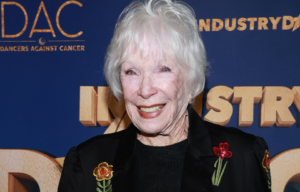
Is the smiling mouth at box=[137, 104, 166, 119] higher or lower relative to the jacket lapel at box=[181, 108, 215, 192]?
higher

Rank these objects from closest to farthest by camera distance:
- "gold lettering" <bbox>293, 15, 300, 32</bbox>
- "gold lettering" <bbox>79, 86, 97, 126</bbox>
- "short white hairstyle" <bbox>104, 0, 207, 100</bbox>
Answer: "short white hairstyle" <bbox>104, 0, 207, 100</bbox>
"gold lettering" <bbox>293, 15, 300, 32</bbox>
"gold lettering" <bbox>79, 86, 97, 126</bbox>

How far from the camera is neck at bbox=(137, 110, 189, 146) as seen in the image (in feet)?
3.65

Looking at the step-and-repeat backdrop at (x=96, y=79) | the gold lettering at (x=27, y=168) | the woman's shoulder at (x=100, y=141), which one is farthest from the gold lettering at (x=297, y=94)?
the gold lettering at (x=27, y=168)

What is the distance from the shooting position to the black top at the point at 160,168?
40.3 inches

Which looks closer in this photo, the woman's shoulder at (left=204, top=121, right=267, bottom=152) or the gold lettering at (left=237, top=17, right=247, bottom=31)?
the woman's shoulder at (left=204, top=121, right=267, bottom=152)

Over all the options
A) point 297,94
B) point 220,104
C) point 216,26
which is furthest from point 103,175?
point 297,94

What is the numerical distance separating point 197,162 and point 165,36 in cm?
52

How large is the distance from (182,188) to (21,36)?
5.17ft

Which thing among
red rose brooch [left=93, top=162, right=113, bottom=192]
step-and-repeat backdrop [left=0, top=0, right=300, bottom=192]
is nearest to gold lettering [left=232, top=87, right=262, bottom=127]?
step-and-repeat backdrop [left=0, top=0, right=300, bottom=192]

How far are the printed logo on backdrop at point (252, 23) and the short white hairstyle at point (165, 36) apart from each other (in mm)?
617

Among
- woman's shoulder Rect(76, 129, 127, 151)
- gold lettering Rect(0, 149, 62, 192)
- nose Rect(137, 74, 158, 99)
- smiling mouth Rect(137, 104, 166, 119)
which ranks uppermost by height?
nose Rect(137, 74, 158, 99)

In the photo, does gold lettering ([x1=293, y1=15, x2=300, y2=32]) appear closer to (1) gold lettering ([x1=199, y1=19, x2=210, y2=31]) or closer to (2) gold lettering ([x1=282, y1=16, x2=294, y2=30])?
(2) gold lettering ([x1=282, y1=16, x2=294, y2=30])

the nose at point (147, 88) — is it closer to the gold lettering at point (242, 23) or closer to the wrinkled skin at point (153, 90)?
the wrinkled skin at point (153, 90)

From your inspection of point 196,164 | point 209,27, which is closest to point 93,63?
point 209,27
